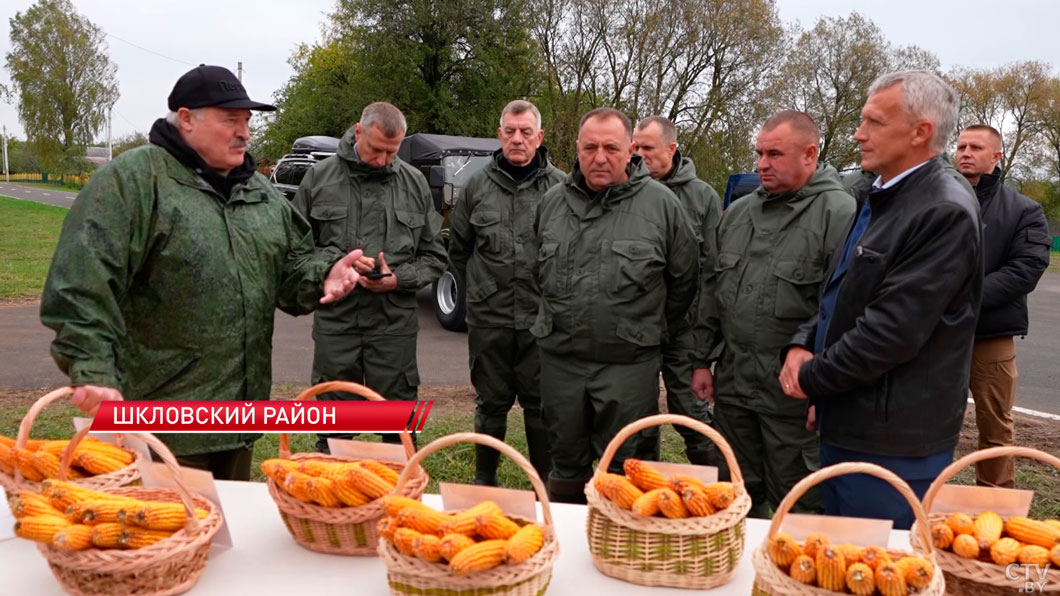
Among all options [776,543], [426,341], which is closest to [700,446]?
[776,543]

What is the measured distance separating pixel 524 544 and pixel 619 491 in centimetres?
33

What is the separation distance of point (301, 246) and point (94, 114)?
46.2 metres

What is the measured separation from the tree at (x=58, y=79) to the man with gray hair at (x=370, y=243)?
139 feet

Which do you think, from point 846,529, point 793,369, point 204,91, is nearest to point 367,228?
point 204,91

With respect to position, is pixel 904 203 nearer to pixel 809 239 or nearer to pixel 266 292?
pixel 809 239

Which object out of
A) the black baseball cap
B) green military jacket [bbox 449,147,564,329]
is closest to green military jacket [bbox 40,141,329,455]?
the black baseball cap

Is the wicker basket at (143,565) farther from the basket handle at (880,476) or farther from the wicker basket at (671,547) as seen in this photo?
the basket handle at (880,476)

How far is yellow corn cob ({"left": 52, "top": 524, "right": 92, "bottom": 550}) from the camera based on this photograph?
5.68 feet

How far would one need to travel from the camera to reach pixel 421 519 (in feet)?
5.75

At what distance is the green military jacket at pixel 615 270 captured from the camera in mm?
3752

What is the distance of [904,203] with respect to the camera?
255 cm

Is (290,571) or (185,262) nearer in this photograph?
(290,571)

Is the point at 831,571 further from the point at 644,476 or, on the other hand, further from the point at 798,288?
the point at 798,288

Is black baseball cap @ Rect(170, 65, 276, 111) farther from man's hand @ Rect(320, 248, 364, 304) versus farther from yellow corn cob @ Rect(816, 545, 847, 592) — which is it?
yellow corn cob @ Rect(816, 545, 847, 592)
